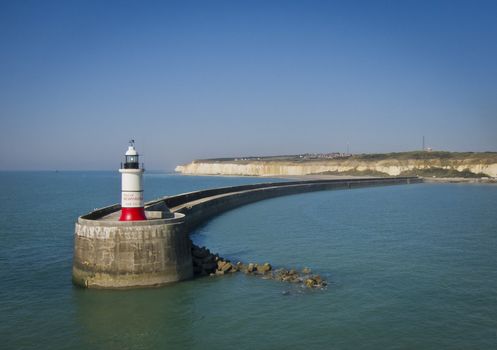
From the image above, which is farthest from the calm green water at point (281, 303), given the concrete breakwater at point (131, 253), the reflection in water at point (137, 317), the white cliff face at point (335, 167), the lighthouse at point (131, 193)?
the white cliff face at point (335, 167)

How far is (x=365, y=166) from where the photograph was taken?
375ft

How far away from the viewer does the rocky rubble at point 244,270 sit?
47.6ft

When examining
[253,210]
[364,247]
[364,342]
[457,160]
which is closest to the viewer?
[364,342]

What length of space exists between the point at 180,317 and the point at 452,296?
755cm

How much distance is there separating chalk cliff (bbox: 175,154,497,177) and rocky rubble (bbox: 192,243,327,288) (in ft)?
284

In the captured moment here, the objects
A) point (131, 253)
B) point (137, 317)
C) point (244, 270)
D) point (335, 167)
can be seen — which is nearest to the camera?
point (137, 317)

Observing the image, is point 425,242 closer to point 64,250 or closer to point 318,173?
point 64,250

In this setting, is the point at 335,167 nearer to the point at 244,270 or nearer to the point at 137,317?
the point at 244,270

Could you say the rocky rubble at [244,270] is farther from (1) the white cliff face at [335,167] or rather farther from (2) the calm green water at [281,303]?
(1) the white cliff face at [335,167]

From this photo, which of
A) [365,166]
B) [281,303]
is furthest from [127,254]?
[365,166]

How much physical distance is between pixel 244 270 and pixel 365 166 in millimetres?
103117

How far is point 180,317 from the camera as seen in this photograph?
1167 cm

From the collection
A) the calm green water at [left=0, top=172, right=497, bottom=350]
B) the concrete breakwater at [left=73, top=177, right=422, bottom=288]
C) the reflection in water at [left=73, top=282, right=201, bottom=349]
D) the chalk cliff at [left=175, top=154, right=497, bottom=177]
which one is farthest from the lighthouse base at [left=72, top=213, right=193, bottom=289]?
the chalk cliff at [left=175, top=154, right=497, bottom=177]

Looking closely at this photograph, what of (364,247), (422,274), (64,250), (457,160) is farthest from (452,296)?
(457,160)
